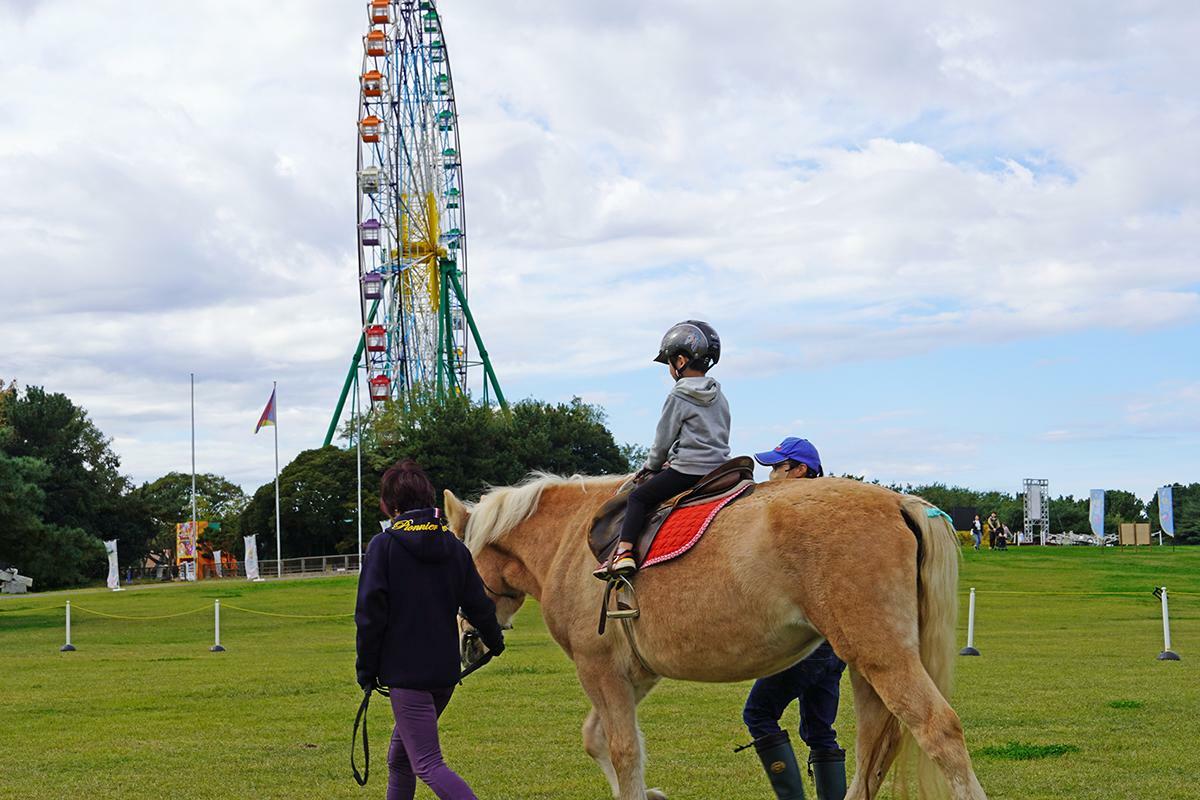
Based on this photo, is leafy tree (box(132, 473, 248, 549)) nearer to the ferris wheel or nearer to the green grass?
the ferris wheel

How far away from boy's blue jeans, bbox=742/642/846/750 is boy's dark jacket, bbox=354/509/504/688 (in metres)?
1.71

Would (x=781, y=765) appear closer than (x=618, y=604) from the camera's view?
No

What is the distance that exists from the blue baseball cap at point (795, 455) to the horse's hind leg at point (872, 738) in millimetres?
1539

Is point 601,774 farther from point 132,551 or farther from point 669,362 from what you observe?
point 132,551

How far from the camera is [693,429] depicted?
6.20 m

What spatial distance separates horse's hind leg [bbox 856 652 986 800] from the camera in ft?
16.2

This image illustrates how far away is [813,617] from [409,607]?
5.95 feet

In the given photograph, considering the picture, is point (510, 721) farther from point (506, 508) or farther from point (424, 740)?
point (424, 740)

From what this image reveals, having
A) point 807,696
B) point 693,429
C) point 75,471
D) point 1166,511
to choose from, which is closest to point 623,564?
point 693,429

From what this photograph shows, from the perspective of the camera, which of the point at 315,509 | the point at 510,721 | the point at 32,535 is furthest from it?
the point at 315,509

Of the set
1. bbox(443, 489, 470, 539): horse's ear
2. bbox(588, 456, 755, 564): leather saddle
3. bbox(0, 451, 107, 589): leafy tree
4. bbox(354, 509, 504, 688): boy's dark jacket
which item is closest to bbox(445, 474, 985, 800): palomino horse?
bbox(588, 456, 755, 564): leather saddle

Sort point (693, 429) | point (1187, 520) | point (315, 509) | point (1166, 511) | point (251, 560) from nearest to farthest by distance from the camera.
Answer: point (693, 429) → point (251, 560) → point (1166, 511) → point (315, 509) → point (1187, 520)

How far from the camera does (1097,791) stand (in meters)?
7.56

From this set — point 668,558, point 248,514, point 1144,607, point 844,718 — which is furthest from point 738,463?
point 248,514
